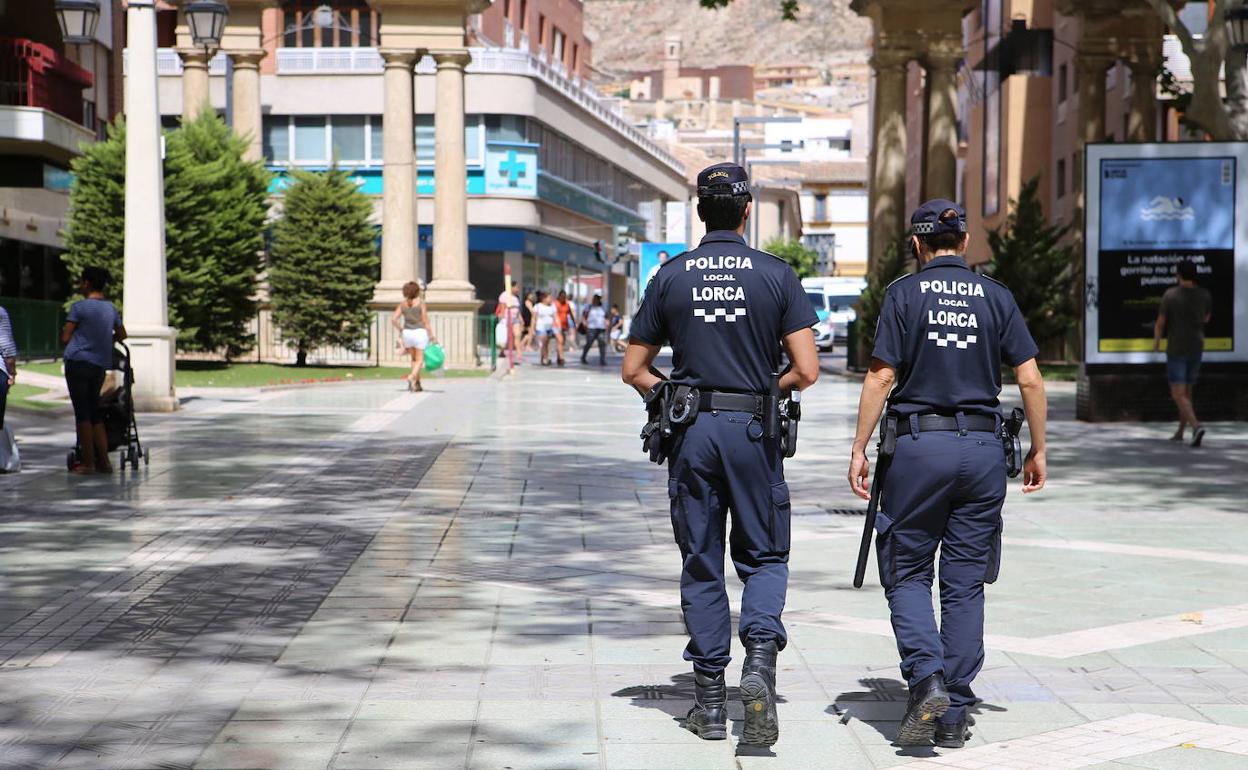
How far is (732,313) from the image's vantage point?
227 inches

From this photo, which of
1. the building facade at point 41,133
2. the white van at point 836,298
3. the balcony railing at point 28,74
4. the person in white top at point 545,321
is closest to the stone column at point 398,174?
the person in white top at point 545,321

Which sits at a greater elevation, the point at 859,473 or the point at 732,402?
the point at 732,402

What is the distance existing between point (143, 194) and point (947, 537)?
16.3 m

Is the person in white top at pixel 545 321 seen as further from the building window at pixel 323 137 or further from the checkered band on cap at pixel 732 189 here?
the checkered band on cap at pixel 732 189

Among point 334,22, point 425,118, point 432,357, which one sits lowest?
→ point 432,357

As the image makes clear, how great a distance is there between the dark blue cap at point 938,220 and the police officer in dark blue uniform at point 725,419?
48cm

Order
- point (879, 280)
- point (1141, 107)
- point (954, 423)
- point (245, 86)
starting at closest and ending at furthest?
1. point (954, 423)
2. point (879, 280)
3. point (1141, 107)
4. point (245, 86)

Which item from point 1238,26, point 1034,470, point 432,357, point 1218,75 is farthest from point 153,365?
point 1034,470

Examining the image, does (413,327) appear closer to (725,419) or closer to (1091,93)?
(1091,93)

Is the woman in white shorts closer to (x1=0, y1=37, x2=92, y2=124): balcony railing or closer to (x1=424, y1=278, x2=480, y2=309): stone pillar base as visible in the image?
(x1=424, y1=278, x2=480, y2=309): stone pillar base

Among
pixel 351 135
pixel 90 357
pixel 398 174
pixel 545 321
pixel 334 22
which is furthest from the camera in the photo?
pixel 351 135

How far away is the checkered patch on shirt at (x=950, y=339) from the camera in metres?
5.76

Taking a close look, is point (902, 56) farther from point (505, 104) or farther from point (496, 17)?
point (496, 17)

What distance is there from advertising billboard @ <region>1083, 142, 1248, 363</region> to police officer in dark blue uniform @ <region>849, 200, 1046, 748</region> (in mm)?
15026
